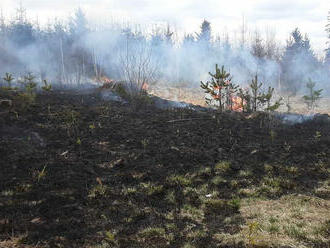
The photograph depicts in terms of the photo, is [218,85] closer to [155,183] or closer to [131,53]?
[155,183]

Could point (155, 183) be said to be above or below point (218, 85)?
below

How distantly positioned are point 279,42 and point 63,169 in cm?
5990

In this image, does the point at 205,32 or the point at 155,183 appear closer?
the point at 155,183

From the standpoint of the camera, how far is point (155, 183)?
6863 millimetres

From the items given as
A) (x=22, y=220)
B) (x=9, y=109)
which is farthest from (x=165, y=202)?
(x=9, y=109)

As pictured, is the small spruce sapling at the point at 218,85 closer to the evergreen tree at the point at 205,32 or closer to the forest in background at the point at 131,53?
the forest in background at the point at 131,53

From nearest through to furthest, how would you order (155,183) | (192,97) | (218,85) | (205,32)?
(155,183) < (218,85) < (192,97) < (205,32)

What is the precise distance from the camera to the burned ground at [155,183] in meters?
4.69

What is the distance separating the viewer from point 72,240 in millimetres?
4500

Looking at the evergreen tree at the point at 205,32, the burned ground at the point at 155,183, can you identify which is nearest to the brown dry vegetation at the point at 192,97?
the evergreen tree at the point at 205,32

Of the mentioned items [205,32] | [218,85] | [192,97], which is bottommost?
[192,97]

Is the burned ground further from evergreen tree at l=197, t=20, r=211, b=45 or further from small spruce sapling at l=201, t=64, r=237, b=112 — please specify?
evergreen tree at l=197, t=20, r=211, b=45

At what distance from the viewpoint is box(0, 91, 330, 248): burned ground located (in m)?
4.69

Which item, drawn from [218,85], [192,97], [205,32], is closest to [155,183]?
[218,85]
